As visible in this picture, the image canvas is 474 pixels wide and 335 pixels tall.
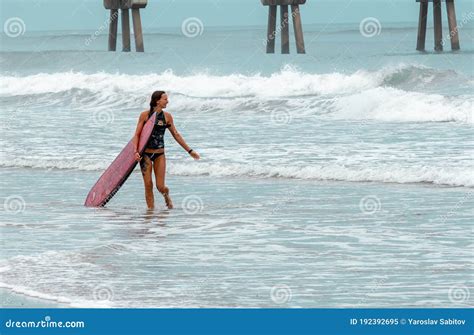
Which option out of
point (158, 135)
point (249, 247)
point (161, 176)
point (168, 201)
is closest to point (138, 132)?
point (158, 135)

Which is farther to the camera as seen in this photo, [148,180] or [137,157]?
[148,180]

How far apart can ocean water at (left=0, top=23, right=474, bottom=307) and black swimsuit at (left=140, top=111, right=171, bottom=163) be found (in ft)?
1.95

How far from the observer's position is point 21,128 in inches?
886

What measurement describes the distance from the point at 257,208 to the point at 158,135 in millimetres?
1269

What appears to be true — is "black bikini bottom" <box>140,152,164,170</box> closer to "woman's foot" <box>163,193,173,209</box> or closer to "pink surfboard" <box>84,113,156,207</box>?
"pink surfboard" <box>84,113,156,207</box>

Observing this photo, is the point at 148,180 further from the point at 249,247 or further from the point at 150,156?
the point at 249,247

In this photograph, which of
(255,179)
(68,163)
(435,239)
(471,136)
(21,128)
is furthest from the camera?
(21,128)

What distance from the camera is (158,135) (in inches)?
492

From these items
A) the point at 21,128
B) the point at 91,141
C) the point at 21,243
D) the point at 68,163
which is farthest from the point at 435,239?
the point at 21,128

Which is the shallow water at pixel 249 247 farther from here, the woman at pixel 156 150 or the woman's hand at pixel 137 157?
the woman's hand at pixel 137 157

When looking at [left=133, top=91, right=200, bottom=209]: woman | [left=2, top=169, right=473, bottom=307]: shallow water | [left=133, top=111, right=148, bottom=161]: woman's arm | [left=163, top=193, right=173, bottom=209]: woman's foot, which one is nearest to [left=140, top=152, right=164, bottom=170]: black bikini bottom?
[left=133, top=91, right=200, bottom=209]: woman

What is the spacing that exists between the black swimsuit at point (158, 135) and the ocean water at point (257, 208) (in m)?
0.59

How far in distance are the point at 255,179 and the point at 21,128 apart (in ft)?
27.9
